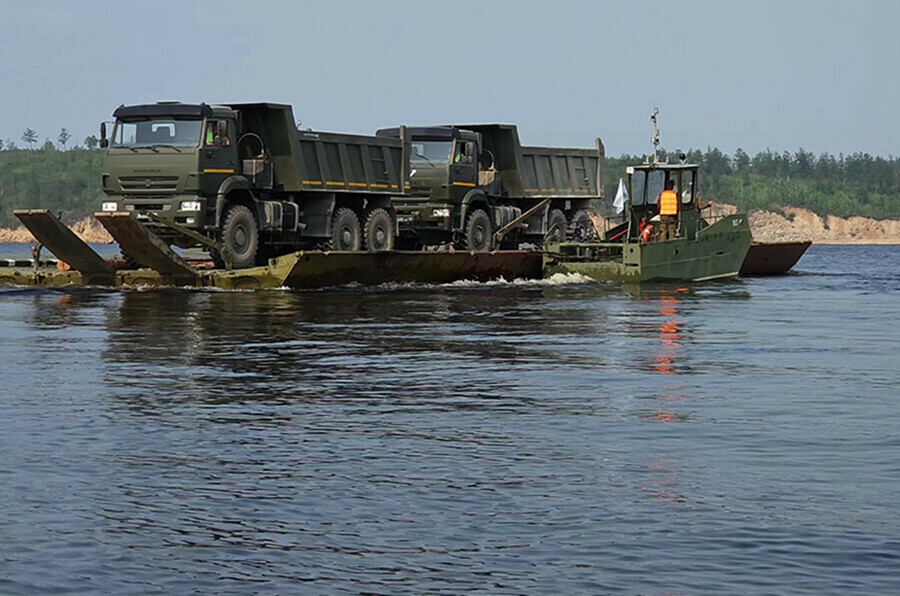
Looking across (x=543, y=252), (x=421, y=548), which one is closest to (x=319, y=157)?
(x=543, y=252)

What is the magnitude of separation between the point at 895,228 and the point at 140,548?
186m

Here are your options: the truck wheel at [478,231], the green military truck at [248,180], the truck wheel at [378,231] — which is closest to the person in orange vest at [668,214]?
the truck wheel at [478,231]

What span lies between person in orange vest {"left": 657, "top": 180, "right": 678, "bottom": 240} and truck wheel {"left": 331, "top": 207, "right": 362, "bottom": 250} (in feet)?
22.8

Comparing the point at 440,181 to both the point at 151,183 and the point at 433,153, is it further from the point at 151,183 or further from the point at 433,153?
the point at 151,183

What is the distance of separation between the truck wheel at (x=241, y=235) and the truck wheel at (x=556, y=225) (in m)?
10.6

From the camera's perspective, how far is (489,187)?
35.7 m

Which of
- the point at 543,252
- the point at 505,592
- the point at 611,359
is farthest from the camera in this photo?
the point at 543,252

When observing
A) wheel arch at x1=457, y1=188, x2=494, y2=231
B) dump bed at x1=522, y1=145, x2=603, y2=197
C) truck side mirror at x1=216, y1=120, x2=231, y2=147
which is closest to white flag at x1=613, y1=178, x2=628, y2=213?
dump bed at x1=522, y1=145, x2=603, y2=197

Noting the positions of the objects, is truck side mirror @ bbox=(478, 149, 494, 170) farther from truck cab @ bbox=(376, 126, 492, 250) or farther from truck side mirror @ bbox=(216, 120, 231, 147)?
truck side mirror @ bbox=(216, 120, 231, 147)

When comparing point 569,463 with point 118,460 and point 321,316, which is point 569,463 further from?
point 321,316

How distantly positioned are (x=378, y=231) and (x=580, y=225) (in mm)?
7833

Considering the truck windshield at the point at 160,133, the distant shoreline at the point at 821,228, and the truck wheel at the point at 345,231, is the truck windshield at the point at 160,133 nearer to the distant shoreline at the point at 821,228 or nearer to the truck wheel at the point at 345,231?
the truck wheel at the point at 345,231

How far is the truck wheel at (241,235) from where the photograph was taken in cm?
2842

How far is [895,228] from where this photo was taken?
185 metres
